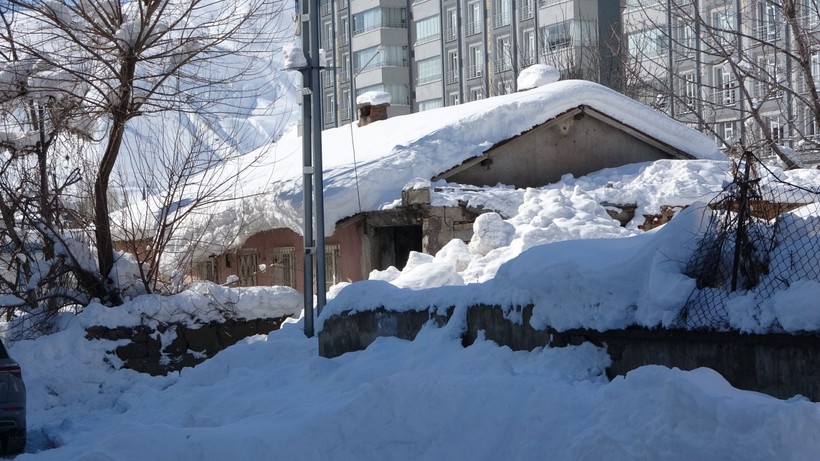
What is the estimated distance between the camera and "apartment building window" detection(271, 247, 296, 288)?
2164cm

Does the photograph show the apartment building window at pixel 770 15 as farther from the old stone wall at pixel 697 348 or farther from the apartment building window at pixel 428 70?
the apartment building window at pixel 428 70

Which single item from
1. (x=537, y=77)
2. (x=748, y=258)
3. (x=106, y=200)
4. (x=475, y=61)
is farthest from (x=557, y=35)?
(x=748, y=258)

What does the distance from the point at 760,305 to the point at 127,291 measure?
1322cm

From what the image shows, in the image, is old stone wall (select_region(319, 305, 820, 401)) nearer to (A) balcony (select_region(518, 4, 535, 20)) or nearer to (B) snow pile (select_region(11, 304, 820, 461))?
(B) snow pile (select_region(11, 304, 820, 461))

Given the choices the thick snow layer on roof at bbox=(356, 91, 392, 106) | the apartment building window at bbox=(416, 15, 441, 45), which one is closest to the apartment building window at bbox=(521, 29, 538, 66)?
the apartment building window at bbox=(416, 15, 441, 45)

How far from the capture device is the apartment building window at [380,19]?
57.7m

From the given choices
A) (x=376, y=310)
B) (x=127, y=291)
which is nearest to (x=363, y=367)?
(x=376, y=310)

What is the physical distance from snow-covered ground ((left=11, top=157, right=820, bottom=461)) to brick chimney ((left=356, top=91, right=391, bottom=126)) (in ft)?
37.4

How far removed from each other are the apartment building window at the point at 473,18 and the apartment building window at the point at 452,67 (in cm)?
155

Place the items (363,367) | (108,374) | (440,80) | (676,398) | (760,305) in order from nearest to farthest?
(676,398) < (760,305) < (363,367) < (108,374) < (440,80)

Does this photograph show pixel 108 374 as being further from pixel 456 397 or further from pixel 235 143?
pixel 456 397

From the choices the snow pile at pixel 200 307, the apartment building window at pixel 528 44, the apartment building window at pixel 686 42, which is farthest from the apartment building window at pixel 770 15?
the apartment building window at pixel 528 44

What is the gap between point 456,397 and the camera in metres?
8.06

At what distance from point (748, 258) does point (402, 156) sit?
41.2ft
